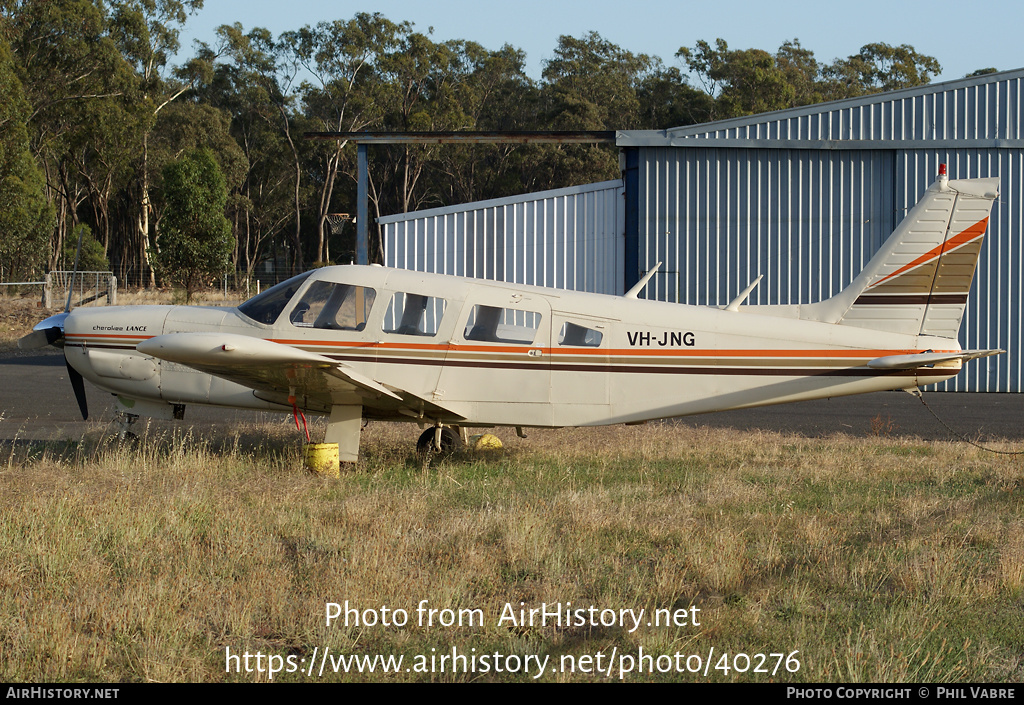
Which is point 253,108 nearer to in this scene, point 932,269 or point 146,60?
point 146,60

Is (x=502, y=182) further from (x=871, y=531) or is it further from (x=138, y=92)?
(x=871, y=531)

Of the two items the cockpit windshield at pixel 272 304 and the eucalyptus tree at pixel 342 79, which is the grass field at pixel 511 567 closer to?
the cockpit windshield at pixel 272 304

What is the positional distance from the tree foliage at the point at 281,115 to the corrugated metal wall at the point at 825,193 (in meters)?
29.0

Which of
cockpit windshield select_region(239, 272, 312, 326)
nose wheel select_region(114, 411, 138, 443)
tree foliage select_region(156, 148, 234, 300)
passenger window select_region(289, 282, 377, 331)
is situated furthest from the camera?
tree foliage select_region(156, 148, 234, 300)

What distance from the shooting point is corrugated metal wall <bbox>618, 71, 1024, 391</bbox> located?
57.7 feet

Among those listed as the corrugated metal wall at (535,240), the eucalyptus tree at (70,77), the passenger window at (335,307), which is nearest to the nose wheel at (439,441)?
the passenger window at (335,307)

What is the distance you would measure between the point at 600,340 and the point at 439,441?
2.20 meters

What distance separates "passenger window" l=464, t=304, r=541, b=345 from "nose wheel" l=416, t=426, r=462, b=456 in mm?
1348

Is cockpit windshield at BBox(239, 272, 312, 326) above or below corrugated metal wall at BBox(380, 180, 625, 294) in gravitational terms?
below

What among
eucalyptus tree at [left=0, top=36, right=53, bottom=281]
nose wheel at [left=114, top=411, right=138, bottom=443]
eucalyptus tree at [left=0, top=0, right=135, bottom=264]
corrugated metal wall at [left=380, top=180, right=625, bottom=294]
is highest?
eucalyptus tree at [left=0, top=0, right=135, bottom=264]

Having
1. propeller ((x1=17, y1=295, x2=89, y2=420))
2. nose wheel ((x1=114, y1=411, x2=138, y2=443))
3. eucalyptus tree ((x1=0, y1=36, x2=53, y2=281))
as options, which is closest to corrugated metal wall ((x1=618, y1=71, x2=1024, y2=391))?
nose wheel ((x1=114, y1=411, x2=138, y2=443))

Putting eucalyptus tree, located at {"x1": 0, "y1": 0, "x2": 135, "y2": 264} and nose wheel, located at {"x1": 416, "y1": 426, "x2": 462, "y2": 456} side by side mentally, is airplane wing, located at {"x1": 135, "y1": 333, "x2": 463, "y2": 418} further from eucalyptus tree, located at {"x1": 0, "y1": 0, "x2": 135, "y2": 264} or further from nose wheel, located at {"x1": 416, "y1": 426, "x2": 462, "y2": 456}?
eucalyptus tree, located at {"x1": 0, "y1": 0, "x2": 135, "y2": 264}

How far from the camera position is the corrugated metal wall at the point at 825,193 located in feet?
57.7
